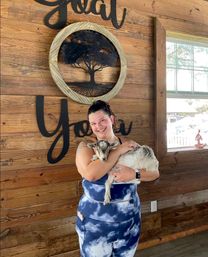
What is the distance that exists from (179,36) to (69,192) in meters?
1.80

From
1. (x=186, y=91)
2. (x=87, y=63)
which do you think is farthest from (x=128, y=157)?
(x=186, y=91)

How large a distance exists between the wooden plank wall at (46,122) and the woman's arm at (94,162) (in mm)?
722

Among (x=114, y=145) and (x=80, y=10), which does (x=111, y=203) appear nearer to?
(x=114, y=145)

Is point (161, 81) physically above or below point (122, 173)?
above

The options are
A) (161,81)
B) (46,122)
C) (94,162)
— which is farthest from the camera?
(161,81)

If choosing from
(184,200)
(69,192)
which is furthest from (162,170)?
(69,192)

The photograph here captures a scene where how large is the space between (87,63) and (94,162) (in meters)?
1.08

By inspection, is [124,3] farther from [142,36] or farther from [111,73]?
[111,73]

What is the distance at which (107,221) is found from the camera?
5.23 ft

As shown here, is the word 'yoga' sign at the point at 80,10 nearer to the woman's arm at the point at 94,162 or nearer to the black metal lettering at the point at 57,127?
the black metal lettering at the point at 57,127

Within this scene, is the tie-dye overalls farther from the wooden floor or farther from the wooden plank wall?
the wooden floor

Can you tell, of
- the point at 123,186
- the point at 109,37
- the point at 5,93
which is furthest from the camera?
the point at 109,37

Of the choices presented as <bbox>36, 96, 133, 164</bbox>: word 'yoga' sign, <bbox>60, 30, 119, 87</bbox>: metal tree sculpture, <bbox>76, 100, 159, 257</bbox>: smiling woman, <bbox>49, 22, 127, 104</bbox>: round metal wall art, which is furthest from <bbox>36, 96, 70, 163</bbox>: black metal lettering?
<bbox>76, 100, 159, 257</bbox>: smiling woman

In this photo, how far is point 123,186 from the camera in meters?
1.61
